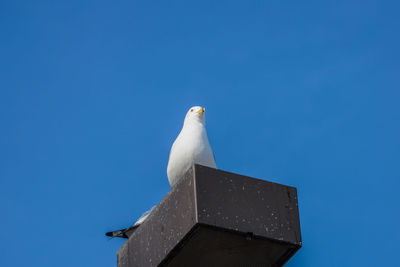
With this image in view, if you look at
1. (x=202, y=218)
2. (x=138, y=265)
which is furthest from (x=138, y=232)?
(x=202, y=218)

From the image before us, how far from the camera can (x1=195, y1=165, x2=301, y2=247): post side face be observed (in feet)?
11.9

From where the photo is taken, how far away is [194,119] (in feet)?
15.6

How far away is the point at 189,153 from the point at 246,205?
73 cm

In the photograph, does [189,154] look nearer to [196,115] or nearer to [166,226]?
[196,115]

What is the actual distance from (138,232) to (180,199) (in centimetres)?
59

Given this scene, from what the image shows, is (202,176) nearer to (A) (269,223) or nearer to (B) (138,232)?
→ (A) (269,223)

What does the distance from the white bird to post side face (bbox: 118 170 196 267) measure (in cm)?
40

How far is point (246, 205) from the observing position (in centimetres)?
375

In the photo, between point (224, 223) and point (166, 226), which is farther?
point (166, 226)

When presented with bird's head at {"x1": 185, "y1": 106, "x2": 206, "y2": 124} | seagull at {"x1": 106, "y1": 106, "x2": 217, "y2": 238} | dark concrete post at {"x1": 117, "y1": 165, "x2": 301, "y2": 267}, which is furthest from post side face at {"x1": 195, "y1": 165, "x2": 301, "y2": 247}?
bird's head at {"x1": 185, "y1": 106, "x2": 206, "y2": 124}

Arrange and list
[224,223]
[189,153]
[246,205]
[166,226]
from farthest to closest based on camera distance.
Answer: [189,153] < [166,226] < [246,205] < [224,223]

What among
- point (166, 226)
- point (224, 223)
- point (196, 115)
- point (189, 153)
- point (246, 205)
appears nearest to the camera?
point (224, 223)

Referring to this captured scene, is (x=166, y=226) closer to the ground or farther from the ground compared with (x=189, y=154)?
closer to the ground

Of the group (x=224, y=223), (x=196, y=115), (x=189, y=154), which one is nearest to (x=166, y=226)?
(x=224, y=223)
